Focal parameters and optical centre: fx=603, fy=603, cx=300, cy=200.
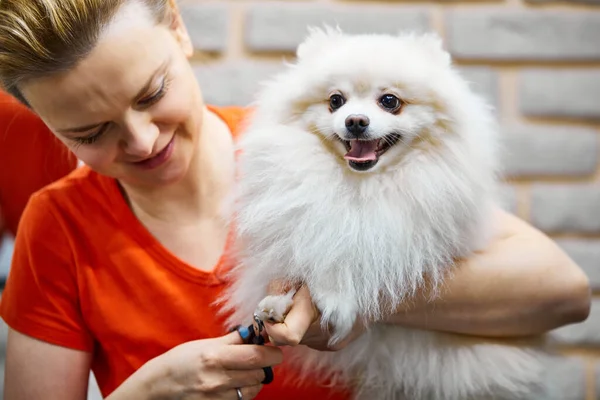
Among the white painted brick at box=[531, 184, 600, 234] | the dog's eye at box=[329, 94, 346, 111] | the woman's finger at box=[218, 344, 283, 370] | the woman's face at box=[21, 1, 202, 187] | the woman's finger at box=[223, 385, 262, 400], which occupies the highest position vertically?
the white painted brick at box=[531, 184, 600, 234]

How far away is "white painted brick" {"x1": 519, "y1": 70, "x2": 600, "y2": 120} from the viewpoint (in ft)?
4.48

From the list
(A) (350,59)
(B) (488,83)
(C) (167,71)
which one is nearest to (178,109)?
(C) (167,71)

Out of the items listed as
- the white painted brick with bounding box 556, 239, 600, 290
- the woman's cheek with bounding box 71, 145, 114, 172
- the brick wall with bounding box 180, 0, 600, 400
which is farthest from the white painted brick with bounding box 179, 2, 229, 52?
the white painted brick with bounding box 556, 239, 600, 290

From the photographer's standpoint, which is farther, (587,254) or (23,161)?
(587,254)

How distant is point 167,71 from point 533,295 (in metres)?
0.62

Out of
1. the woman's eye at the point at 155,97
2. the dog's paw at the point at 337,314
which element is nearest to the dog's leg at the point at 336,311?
the dog's paw at the point at 337,314

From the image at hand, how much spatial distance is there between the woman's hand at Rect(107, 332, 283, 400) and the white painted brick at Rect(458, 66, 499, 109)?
33.3 inches

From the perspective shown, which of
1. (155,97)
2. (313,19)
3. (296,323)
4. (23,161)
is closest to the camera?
(296,323)

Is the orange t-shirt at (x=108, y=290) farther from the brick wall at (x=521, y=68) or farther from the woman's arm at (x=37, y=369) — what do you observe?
the brick wall at (x=521, y=68)

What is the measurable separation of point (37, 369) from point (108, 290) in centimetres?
16

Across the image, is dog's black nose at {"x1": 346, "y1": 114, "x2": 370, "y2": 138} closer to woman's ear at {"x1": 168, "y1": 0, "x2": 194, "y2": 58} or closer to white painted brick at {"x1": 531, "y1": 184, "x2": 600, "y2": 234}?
woman's ear at {"x1": 168, "y1": 0, "x2": 194, "y2": 58}

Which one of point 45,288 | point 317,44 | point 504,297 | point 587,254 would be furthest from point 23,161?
point 587,254

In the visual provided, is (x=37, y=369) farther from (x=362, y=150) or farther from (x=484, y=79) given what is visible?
(x=484, y=79)

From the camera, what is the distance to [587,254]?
1382 millimetres
